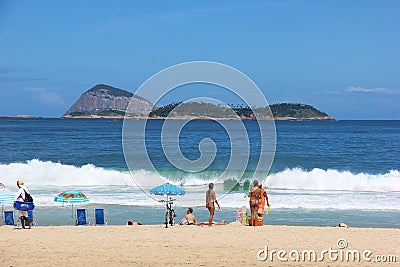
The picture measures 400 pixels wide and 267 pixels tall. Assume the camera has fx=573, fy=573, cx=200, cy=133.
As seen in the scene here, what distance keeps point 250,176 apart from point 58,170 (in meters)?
11.2

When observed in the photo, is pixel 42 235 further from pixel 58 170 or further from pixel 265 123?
pixel 265 123

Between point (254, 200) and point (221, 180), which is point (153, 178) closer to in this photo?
point (221, 180)

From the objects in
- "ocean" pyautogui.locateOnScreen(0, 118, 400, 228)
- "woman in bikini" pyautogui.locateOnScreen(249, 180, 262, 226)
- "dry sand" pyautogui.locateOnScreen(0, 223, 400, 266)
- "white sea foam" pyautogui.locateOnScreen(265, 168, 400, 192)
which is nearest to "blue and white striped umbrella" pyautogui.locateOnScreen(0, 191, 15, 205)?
"ocean" pyautogui.locateOnScreen(0, 118, 400, 228)

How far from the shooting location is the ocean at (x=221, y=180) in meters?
18.4

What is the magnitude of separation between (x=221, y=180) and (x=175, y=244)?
19.5 metres

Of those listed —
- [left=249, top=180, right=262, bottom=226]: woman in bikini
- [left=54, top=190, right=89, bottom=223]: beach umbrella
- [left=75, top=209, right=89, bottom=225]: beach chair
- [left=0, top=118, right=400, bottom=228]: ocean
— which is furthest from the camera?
[left=0, top=118, right=400, bottom=228]: ocean

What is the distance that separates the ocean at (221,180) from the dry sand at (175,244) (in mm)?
2603

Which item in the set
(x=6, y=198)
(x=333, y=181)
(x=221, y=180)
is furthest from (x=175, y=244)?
(x=221, y=180)

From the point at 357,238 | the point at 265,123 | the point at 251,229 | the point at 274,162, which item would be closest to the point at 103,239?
the point at 251,229

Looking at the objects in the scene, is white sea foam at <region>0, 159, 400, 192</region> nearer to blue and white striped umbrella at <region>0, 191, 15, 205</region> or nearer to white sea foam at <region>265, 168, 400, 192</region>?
white sea foam at <region>265, 168, 400, 192</region>

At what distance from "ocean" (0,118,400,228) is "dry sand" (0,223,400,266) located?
2603 millimetres

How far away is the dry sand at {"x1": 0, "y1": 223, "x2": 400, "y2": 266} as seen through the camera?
1062cm

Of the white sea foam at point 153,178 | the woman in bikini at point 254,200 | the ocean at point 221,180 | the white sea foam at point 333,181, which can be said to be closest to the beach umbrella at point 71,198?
the ocean at point 221,180

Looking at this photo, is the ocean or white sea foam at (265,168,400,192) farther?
white sea foam at (265,168,400,192)
